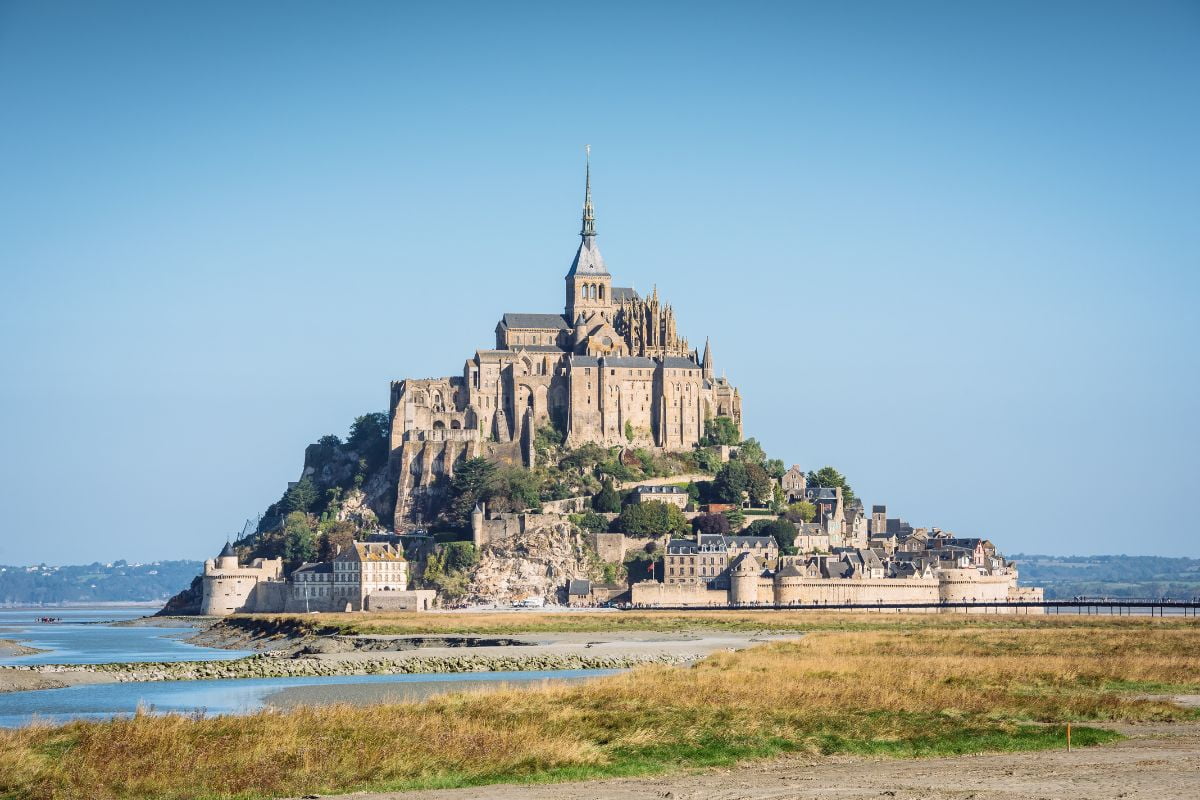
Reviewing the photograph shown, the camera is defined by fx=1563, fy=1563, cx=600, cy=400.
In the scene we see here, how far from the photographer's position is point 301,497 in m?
121

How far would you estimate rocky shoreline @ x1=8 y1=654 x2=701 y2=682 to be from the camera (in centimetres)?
5625

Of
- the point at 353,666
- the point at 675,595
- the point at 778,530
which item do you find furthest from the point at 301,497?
the point at 353,666

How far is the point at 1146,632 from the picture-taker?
65375 mm

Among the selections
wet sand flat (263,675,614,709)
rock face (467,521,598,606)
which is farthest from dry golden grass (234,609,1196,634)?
wet sand flat (263,675,614,709)

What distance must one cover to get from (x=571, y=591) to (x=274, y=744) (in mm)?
74614

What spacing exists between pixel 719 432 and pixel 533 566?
918 inches

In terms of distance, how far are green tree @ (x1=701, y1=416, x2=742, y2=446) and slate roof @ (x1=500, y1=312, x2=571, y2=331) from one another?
→ 1426cm

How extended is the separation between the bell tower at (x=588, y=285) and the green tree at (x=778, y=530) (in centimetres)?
2467

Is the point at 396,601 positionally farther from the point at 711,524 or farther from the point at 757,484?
the point at 757,484

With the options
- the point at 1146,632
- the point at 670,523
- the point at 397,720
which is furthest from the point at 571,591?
the point at 397,720

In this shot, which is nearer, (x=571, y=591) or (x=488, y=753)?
(x=488, y=753)

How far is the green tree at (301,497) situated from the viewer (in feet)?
395

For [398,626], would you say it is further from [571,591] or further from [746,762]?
[746,762]

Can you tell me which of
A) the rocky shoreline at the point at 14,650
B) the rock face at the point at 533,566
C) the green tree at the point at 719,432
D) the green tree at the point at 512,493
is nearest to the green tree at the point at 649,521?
the rock face at the point at 533,566
